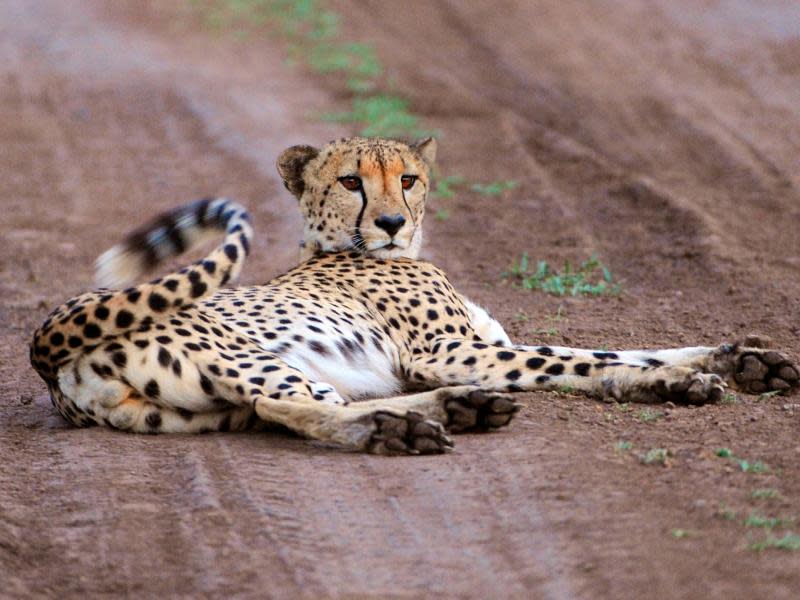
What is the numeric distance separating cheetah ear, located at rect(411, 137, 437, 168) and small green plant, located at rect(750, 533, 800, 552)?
3.39 m

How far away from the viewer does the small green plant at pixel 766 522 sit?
362cm

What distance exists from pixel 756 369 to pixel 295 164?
8.04ft

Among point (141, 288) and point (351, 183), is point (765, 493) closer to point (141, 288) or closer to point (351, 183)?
point (141, 288)

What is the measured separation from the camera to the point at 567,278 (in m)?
7.73

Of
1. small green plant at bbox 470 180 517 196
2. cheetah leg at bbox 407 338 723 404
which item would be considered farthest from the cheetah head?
small green plant at bbox 470 180 517 196

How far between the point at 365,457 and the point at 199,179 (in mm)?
6457

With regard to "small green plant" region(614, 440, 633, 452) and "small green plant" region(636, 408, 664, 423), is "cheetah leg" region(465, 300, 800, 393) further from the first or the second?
"small green plant" region(614, 440, 633, 452)

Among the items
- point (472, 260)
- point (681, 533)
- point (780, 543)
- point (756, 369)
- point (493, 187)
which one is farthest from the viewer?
point (493, 187)

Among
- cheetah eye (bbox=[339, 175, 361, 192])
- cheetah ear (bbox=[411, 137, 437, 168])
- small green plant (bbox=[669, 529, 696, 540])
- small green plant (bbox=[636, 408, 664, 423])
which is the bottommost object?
small green plant (bbox=[636, 408, 664, 423])

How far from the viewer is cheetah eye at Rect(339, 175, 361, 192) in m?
6.11

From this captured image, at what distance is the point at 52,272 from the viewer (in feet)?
27.8

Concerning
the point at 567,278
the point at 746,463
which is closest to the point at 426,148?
the point at 567,278

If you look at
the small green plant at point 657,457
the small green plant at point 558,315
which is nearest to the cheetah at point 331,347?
the small green plant at point 657,457

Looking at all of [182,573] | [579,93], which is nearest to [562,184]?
[579,93]
